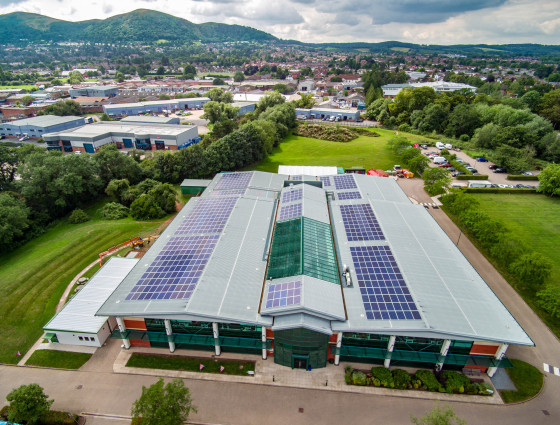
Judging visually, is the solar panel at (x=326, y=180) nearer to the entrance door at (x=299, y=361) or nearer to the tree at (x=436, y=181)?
the tree at (x=436, y=181)

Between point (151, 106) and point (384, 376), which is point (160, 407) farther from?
point (151, 106)

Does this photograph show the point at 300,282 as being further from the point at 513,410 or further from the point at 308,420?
the point at 513,410

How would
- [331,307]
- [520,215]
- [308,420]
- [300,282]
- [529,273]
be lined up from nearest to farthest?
[308,420] → [331,307] → [300,282] → [529,273] → [520,215]

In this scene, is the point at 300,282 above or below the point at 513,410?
above

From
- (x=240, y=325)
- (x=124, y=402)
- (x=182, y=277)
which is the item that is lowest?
(x=124, y=402)

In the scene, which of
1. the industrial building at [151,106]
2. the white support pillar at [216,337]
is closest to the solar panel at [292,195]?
the white support pillar at [216,337]

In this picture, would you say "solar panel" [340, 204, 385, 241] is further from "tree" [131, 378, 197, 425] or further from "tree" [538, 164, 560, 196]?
"tree" [538, 164, 560, 196]

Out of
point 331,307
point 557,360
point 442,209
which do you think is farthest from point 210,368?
point 442,209
